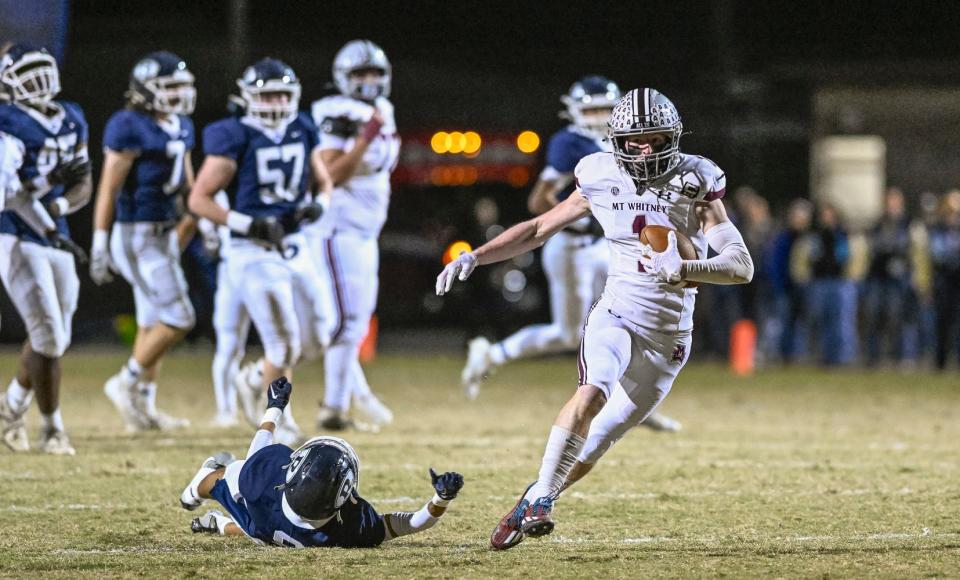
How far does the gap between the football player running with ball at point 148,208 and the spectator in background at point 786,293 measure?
7330 millimetres

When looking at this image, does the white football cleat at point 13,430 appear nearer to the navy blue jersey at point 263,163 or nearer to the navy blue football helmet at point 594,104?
the navy blue jersey at point 263,163

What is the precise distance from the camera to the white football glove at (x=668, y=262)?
18.0ft

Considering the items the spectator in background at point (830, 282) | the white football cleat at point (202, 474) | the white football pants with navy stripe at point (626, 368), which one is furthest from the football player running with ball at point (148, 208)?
the spectator in background at point (830, 282)

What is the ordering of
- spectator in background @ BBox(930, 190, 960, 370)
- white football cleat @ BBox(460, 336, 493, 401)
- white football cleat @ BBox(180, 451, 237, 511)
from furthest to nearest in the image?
spectator in background @ BBox(930, 190, 960, 370), white football cleat @ BBox(460, 336, 493, 401), white football cleat @ BBox(180, 451, 237, 511)

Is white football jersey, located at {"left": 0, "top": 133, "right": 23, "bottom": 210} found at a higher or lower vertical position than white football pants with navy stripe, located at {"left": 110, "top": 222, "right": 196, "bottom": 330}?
higher

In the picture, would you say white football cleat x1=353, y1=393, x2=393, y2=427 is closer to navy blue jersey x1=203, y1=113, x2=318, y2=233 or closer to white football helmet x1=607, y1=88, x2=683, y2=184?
navy blue jersey x1=203, y1=113, x2=318, y2=233

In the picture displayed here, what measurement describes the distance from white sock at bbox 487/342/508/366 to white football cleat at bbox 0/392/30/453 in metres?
3.23

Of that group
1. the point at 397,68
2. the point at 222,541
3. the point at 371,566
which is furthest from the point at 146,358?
the point at 397,68

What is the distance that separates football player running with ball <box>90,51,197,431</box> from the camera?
9.00m

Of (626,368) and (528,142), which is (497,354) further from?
(528,142)

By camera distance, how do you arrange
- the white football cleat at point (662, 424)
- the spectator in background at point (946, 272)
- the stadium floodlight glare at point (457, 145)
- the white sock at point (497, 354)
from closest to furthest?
the white football cleat at point (662, 424)
the white sock at point (497, 354)
the spectator in background at point (946, 272)
the stadium floodlight glare at point (457, 145)

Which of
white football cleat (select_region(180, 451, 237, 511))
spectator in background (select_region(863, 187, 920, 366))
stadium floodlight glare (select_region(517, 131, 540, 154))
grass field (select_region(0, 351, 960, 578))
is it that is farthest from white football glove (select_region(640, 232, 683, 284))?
stadium floodlight glare (select_region(517, 131, 540, 154))

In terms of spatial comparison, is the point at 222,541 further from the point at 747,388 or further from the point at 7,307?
the point at 7,307

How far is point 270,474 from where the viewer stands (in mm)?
5523
